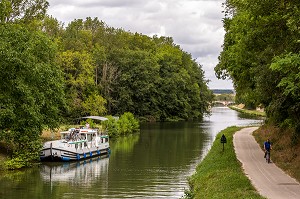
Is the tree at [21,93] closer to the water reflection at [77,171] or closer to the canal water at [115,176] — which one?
the water reflection at [77,171]

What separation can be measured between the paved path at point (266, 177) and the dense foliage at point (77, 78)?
623 inches

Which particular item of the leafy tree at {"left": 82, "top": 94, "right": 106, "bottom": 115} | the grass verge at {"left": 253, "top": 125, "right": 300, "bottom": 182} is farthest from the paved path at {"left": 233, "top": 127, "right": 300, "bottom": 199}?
the leafy tree at {"left": 82, "top": 94, "right": 106, "bottom": 115}

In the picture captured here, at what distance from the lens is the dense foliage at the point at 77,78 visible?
3681 cm

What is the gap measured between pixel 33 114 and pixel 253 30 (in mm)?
17167

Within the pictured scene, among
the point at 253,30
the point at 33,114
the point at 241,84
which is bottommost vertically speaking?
the point at 33,114

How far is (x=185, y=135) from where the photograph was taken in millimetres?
69250

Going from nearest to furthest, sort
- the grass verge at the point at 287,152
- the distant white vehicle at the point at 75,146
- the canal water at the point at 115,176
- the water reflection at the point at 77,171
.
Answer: the grass verge at the point at 287,152
the canal water at the point at 115,176
the water reflection at the point at 77,171
the distant white vehicle at the point at 75,146

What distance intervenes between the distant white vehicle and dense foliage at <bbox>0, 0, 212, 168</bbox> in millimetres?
1969

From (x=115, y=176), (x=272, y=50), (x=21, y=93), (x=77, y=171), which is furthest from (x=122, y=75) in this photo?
(x=272, y=50)

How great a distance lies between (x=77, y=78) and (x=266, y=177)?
5234 centimetres

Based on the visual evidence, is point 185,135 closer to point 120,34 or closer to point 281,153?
point 281,153

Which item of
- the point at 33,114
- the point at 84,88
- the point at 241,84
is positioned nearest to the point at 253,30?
the point at 241,84

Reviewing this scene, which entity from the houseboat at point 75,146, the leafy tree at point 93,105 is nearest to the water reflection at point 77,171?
the houseboat at point 75,146

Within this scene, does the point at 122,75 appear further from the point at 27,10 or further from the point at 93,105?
the point at 27,10
